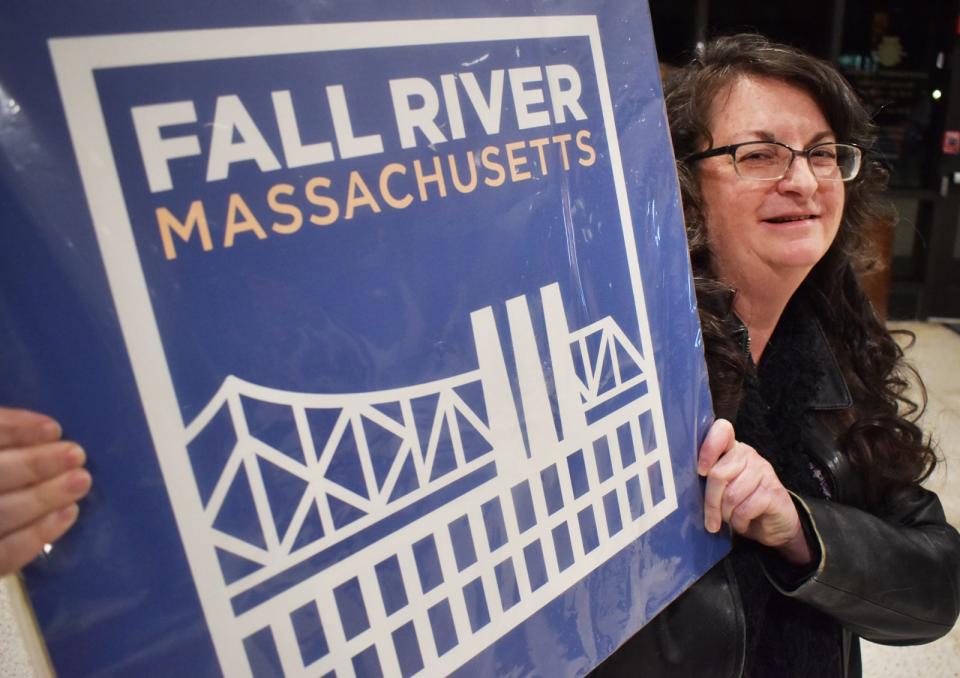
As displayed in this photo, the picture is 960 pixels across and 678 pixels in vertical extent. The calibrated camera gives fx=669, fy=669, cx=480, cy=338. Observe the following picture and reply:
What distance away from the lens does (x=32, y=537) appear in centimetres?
37

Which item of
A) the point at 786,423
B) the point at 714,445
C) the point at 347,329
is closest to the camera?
the point at 347,329

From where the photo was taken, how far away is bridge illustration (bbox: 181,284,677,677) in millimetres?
433

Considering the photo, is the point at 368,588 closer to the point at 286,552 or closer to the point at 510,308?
the point at 286,552

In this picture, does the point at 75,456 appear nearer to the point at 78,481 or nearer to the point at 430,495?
the point at 78,481

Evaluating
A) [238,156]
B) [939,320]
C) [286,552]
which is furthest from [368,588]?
[939,320]

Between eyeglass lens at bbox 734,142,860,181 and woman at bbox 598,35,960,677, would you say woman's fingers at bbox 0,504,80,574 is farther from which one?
eyeglass lens at bbox 734,142,860,181

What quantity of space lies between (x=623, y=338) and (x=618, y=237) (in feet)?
0.32

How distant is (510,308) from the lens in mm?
568

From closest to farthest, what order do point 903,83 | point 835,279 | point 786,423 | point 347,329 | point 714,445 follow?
1. point 347,329
2. point 714,445
3. point 786,423
4. point 835,279
5. point 903,83

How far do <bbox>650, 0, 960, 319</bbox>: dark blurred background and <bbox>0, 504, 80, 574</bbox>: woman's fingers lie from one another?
442cm

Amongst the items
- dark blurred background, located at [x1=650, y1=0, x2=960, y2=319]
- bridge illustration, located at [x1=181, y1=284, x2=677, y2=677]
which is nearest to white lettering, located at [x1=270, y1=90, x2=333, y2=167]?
bridge illustration, located at [x1=181, y1=284, x2=677, y2=677]

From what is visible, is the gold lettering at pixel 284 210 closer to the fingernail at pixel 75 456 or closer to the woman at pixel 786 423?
the fingernail at pixel 75 456

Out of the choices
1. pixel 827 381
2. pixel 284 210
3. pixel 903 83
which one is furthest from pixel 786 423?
pixel 903 83

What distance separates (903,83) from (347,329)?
5.25 m
